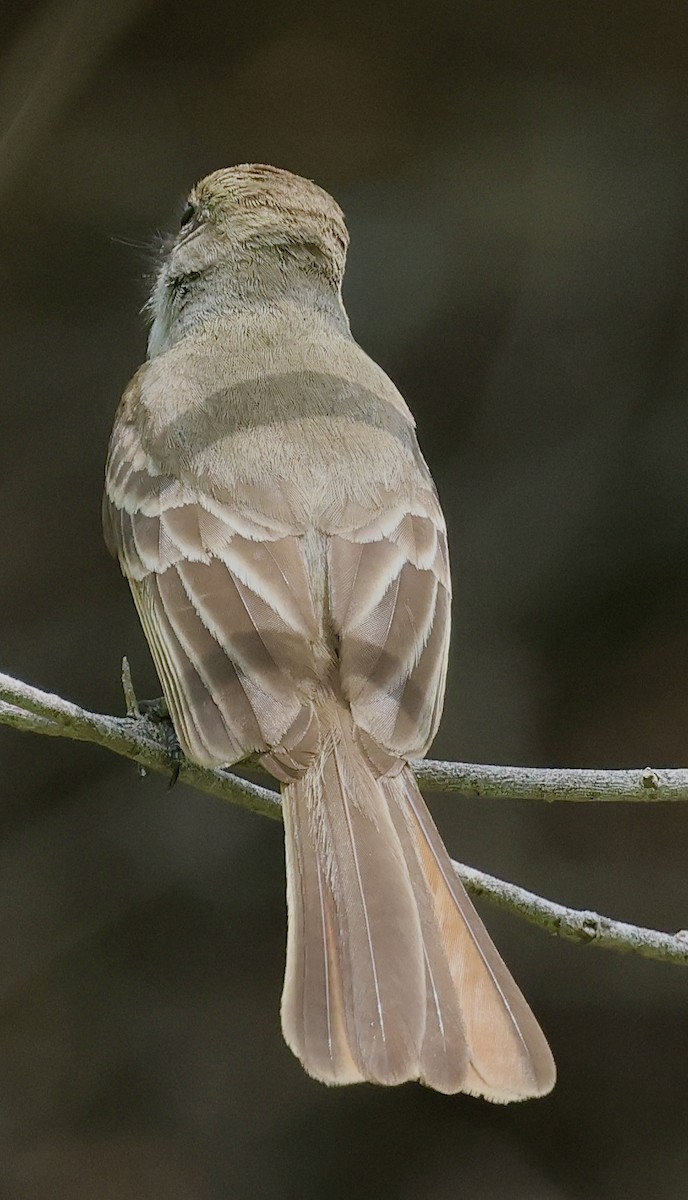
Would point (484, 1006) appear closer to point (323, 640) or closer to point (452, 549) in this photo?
point (323, 640)

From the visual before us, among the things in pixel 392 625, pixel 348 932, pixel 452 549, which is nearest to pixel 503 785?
pixel 392 625

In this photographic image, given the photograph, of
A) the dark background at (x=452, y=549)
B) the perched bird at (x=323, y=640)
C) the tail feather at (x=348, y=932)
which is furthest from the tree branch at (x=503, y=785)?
the dark background at (x=452, y=549)

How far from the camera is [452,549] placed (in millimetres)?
5711

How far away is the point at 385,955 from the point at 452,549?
3.45 meters

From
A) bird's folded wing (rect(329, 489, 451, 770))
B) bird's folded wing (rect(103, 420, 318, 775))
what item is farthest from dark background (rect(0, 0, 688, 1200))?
bird's folded wing (rect(329, 489, 451, 770))

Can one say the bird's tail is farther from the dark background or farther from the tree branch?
the dark background

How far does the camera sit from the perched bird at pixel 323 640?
7.54ft

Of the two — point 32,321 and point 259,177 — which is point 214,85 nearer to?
point 32,321

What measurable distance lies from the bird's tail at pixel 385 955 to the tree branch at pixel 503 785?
17 centimetres

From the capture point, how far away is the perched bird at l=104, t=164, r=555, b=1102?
2299 millimetres

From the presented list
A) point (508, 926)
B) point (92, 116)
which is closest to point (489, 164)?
point (92, 116)

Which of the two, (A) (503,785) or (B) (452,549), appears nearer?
(A) (503,785)

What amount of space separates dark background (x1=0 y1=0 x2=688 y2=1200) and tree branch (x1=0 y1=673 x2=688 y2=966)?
2509mm

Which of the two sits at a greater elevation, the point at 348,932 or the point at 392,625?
the point at 392,625
